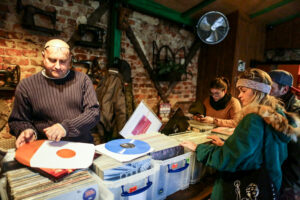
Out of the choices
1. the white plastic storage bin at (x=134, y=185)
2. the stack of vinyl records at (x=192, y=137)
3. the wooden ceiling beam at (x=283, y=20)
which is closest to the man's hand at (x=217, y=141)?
the stack of vinyl records at (x=192, y=137)

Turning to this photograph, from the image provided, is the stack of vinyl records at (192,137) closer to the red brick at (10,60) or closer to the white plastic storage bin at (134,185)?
the white plastic storage bin at (134,185)

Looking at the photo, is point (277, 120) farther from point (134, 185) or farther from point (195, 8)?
point (195, 8)

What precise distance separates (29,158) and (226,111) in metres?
2.24

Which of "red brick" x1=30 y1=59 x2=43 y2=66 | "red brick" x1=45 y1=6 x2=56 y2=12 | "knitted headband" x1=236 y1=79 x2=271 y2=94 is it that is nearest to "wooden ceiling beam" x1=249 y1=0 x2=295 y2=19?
"knitted headband" x1=236 y1=79 x2=271 y2=94

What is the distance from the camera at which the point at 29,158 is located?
0.82 meters

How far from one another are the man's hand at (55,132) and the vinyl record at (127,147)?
0.89ft

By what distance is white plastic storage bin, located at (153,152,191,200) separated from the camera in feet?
3.44

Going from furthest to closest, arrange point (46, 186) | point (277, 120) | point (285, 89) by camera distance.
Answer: point (285, 89) → point (277, 120) → point (46, 186)

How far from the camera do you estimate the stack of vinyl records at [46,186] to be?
2.23 feet

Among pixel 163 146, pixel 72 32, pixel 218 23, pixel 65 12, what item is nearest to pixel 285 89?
pixel 163 146

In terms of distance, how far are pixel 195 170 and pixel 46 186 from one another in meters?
0.89

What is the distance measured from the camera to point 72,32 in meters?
2.37

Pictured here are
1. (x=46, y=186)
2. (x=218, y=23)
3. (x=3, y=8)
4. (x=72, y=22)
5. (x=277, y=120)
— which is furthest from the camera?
(x=218, y=23)

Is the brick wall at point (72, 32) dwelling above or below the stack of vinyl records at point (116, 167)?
above
